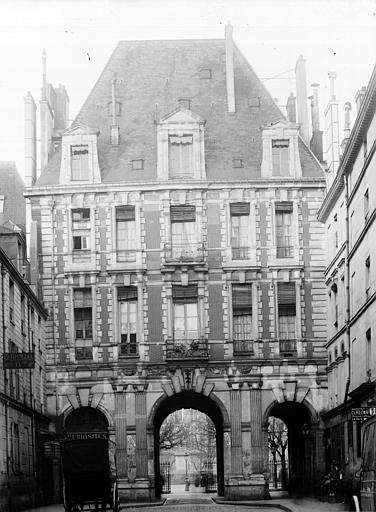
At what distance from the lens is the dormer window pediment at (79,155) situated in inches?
2080

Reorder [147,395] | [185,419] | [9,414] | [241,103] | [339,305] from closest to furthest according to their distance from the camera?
[9,414] < [339,305] < [147,395] < [241,103] < [185,419]

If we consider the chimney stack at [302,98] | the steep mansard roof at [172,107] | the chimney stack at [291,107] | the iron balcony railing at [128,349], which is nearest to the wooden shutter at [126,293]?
the iron balcony railing at [128,349]

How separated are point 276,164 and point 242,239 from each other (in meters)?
4.07

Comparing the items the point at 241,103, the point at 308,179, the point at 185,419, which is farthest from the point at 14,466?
the point at 185,419

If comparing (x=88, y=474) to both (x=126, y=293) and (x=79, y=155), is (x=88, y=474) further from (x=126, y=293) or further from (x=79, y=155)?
(x=79, y=155)

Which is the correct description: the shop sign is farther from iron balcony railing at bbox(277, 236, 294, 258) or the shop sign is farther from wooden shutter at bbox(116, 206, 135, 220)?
iron balcony railing at bbox(277, 236, 294, 258)

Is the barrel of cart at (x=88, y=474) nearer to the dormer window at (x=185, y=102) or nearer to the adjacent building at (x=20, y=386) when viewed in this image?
the adjacent building at (x=20, y=386)

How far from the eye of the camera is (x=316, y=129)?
5700 centimetres

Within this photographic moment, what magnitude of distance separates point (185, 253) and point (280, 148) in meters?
7.00

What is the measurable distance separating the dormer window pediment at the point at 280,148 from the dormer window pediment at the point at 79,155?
321 inches

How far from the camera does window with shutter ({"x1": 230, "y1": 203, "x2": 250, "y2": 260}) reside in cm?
5212

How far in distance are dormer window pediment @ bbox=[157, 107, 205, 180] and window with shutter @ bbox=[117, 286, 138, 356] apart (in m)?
5.92

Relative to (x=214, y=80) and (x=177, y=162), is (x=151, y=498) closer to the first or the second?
(x=177, y=162)

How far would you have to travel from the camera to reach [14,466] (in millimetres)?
41281
